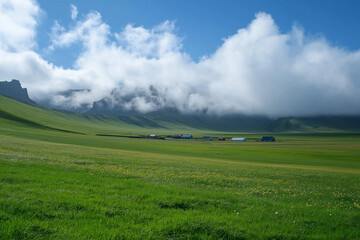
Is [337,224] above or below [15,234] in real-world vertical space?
below

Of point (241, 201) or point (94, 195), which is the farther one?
point (241, 201)

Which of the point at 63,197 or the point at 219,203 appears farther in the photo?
the point at 219,203

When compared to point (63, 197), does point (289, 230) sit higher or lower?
lower

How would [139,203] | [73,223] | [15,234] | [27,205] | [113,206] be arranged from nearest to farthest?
[15,234] < [73,223] < [27,205] < [113,206] < [139,203]

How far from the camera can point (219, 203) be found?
10.6m

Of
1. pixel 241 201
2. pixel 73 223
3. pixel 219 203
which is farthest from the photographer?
pixel 241 201

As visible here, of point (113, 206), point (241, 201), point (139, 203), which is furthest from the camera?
point (241, 201)

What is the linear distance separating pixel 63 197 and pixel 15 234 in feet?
10.1

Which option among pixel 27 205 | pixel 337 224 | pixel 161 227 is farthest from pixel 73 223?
pixel 337 224

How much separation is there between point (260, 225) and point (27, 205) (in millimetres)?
8000

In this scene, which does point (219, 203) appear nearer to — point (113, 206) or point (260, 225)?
point (260, 225)

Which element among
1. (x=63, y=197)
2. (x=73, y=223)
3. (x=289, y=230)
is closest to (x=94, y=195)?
(x=63, y=197)

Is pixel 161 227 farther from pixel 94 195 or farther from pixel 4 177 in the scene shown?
pixel 4 177

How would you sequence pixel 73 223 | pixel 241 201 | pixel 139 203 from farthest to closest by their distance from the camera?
1. pixel 241 201
2. pixel 139 203
3. pixel 73 223
